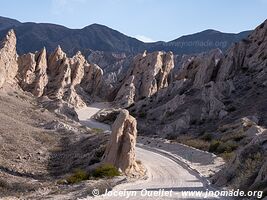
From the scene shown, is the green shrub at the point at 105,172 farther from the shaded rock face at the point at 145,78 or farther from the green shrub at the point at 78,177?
the shaded rock face at the point at 145,78

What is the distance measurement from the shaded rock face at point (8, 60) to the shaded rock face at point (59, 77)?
3.68 meters

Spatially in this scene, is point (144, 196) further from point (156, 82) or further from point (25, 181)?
point (156, 82)

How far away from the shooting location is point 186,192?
24047 millimetres

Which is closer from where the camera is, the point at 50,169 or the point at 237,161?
the point at 237,161

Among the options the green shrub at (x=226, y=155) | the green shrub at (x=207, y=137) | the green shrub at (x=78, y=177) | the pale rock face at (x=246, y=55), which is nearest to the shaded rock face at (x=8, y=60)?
the pale rock face at (x=246, y=55)

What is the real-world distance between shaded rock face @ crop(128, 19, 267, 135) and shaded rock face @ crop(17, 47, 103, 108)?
20125 millimetres

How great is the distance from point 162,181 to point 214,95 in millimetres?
41570

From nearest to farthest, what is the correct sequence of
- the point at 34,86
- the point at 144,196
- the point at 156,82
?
the point at 144,196
the point at 34,86
the point at 156,82

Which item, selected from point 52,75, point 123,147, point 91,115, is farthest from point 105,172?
point 52,75

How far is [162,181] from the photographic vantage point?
1150 inches

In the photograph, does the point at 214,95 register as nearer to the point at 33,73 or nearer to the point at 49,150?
the point at 49,150

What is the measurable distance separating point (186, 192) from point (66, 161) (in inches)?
679

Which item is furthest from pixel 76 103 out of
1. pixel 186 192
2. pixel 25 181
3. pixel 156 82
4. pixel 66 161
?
pixel 186 192

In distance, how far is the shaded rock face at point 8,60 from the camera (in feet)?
266
